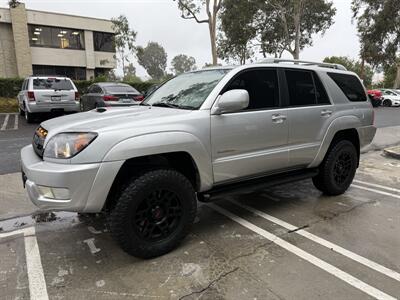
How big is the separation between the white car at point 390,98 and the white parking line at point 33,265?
29.5m

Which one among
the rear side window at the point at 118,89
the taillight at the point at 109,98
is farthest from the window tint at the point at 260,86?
the rear side window at the point at 118,89

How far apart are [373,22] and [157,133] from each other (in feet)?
118

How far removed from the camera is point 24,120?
12.7m

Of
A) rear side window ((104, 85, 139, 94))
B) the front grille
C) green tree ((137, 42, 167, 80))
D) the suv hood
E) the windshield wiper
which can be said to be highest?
green tree ((137, 42, 167, 80))

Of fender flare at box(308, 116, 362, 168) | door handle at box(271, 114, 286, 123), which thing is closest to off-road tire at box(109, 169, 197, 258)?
door handle at box(271, 114, 286, 123)

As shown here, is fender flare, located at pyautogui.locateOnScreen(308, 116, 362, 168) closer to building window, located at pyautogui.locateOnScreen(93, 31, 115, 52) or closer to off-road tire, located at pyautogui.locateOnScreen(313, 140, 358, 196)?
off-road tire, located at pyautogui.locateOnScreen(313, 140, 358, 196)

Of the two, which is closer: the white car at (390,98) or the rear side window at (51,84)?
the rear side window at (51,84)

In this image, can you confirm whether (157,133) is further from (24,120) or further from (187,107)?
(24,120)

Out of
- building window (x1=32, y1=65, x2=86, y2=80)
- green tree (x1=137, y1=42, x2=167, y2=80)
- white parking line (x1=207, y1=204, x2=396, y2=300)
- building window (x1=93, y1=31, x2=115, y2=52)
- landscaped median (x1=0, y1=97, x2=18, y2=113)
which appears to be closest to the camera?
white parking line (x1=207, y1=204, x2=396, y2=300)

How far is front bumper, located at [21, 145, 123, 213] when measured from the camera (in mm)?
2580

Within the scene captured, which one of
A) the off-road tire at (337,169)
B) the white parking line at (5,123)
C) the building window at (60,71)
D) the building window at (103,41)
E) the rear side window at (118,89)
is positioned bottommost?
the off-road tire at (337,169)

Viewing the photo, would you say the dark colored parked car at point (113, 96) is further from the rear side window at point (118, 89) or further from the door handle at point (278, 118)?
the door handle at point (278, 118)

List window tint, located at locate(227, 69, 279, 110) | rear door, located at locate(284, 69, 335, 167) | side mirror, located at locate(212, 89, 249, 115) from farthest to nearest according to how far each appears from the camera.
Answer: rear door, located at locate(284, 69, 335, 167), window tint, located at locate(227, 69, 279, 110), side mirror, located at locate(212, 89, 249, 115)

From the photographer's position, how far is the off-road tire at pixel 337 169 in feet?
14.8
